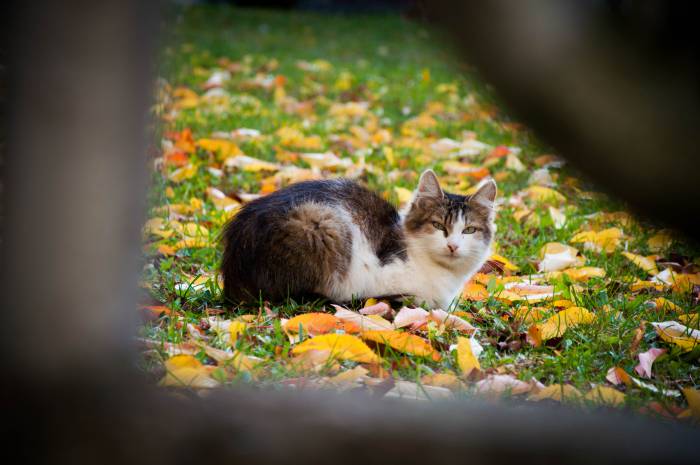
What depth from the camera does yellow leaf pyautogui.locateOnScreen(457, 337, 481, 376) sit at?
253 cm

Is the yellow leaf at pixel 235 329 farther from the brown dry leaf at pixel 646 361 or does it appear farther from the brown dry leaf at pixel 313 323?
the brown dry leaf at pixel 646 361

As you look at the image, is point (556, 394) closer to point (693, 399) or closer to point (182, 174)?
point (693, 399)

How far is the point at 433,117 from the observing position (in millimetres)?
7238

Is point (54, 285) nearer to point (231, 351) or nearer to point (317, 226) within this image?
point (231, 351)

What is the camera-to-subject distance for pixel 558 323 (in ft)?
9.69

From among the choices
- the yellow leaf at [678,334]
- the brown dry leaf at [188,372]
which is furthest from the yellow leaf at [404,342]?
the yellow leaf at [678,334]

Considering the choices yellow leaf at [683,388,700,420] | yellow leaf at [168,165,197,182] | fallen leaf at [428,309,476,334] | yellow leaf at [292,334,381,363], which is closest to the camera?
yellow leaf at [683,388,700,420]

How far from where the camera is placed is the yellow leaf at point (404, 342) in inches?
103

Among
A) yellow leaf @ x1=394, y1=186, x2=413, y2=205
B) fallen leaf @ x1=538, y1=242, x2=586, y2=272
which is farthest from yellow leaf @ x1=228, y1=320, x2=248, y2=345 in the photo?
yellow leaf @ x1=394, y1=186, x2=413, y2=205

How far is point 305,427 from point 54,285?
0.84ft

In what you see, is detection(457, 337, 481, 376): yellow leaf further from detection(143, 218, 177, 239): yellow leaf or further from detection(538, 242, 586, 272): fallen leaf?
detection(143, 218, 177, 239): yellow leaf

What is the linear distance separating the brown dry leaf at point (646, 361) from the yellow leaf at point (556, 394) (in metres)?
0.42

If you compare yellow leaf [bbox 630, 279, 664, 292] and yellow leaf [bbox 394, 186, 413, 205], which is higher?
yellow leaf [bbox 394, 186, 413, 205]

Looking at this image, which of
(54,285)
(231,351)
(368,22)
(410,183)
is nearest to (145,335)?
(231,351)
